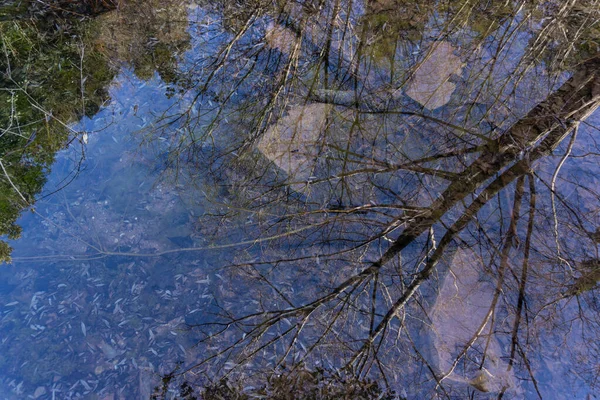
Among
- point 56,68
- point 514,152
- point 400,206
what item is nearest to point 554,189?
point 514,152

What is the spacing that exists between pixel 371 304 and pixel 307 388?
2.17 ft

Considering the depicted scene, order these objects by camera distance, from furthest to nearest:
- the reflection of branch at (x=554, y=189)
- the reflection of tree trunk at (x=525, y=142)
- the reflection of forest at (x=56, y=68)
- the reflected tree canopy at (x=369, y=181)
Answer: the reflection of forest at (x=56, y=68)
the reflection of tree trunk at (x=525, y=142)
the reflection of branch at (x=554, y=189)
the reflected tree canopy at (x=369, y=181)

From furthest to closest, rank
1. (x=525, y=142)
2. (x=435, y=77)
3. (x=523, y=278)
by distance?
1. (x=435, y=77)
2. (x=525, y=142)
3. (x=523, y=278)

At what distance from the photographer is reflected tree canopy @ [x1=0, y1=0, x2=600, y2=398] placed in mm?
2592

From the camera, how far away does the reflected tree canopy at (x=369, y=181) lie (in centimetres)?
259

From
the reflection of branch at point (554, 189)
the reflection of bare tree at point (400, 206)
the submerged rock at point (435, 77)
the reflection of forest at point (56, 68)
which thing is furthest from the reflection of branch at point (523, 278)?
the reflection of forest at point (56, 68)

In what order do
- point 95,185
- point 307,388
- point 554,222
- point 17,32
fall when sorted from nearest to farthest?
1. point 307,388
2. point 554,222
3. point 95,185
4. point 17,32

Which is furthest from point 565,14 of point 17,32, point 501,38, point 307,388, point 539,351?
point 17,32

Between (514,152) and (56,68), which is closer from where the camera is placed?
(514,152)

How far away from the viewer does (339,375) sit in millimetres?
2553

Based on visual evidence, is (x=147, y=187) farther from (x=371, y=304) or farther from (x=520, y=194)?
(x=520, y=194)

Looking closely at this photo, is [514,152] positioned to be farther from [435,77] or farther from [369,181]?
[369,181]

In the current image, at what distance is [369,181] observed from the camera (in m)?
2.91

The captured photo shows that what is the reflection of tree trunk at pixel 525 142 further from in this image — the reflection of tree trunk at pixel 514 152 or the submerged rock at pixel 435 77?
the submerged rock at pixel 435 77
